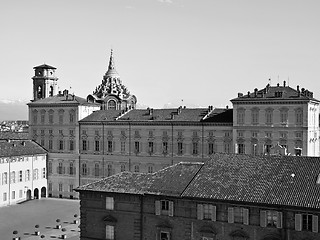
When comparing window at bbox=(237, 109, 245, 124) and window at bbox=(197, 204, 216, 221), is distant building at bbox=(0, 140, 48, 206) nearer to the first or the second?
window at bbox=(237, 109, 245, 124)

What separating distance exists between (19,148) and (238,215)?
4603 centimetres

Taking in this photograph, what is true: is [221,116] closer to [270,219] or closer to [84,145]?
[84,145]

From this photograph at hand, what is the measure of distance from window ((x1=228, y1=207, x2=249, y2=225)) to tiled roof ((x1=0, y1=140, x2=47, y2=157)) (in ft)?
140

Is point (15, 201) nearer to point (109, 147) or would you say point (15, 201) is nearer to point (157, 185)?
point (109, 147)

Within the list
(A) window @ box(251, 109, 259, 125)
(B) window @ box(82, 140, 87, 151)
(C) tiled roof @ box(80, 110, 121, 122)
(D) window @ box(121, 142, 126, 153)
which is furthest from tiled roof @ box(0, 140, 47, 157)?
(A) window @ box(251, 109, 259, 125)

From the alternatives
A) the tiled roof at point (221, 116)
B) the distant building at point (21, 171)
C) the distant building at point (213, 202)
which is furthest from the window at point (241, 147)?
the distant building at point (21, 171)

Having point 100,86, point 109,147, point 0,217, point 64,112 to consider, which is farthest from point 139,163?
point 100,86

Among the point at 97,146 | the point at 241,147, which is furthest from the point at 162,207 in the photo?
the point at 97,146

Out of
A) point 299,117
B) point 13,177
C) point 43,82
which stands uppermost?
point 43,82

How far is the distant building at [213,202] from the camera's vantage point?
3544 cm

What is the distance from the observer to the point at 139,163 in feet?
239

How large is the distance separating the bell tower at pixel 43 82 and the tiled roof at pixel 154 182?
1760 inches

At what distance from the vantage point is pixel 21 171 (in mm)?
74062

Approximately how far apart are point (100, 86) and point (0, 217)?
177ft
